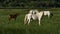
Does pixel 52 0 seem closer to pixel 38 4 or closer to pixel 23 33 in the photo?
pixel 38 4

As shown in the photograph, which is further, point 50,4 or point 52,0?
point 52,0

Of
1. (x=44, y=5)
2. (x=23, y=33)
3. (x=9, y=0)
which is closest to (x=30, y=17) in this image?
(x=23, y=33)

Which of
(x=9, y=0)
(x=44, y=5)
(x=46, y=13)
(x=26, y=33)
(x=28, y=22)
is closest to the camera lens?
(x=26, y=33)

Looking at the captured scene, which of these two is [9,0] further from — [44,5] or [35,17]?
[35,17]

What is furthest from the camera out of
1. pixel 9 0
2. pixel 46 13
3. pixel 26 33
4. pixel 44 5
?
pixel 9 0

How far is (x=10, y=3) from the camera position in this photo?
68125 mm

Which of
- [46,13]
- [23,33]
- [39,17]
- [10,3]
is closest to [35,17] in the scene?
[39,17]

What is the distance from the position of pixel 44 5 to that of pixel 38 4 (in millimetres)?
3394

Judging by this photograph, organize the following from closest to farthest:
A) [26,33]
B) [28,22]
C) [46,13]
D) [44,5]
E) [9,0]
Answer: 1. [26,33]
2. [28,22]
3. [46,13]
4. [44,5]
5. [9,0]

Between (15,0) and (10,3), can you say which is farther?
(15,0)

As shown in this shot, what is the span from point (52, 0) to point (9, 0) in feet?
44.3

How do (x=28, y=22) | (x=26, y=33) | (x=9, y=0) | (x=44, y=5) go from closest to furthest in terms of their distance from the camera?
(x=26, y=33)
(x=28, y=22)
(x=44, y=5)
(x=9, y=0)

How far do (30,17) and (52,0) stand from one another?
57.3 metres

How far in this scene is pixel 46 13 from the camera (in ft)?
98.4
